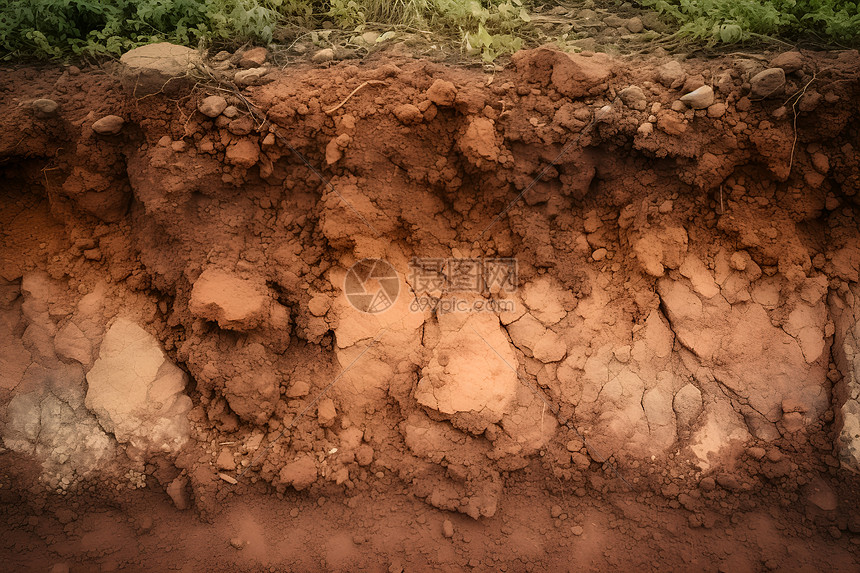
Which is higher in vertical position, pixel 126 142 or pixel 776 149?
pixel 776 149

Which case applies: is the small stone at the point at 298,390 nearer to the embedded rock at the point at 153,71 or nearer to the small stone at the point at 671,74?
the embedded rock at the point at 153,71

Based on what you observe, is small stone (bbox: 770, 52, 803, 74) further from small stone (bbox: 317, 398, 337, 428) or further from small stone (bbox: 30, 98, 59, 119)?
small stone (bbox: 30, 98, 59, 119)

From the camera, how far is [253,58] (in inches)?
128

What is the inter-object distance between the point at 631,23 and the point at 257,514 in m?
3.95

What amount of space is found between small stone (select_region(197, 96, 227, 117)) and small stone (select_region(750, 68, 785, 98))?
2993mm

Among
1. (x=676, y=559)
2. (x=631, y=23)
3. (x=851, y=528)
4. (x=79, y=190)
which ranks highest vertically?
(x=631, y=23)

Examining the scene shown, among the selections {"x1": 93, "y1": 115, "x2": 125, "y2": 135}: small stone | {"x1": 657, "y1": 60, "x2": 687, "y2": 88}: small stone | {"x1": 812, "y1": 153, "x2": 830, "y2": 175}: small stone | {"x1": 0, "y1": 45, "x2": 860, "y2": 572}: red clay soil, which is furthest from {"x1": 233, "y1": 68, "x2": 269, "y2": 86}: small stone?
{"x1": 812, "y1": 153, "x2": 830, "y2": 175}: small stone

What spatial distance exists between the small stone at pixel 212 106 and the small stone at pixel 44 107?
0.85 m

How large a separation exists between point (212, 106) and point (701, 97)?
2.77m

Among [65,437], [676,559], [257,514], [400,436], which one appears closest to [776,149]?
[676,559]

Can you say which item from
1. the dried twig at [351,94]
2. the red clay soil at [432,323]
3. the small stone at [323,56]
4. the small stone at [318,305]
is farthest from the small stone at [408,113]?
the small stone at [318,305]

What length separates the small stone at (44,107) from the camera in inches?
118

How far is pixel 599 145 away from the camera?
10.3ft

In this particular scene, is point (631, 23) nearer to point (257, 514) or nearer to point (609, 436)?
point (609, 436)
